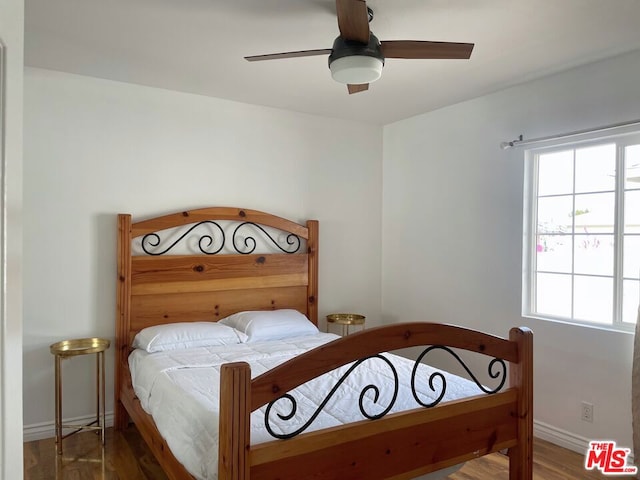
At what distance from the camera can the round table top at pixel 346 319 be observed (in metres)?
4.04

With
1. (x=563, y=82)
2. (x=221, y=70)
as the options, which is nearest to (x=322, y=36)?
(x=221, y=70)

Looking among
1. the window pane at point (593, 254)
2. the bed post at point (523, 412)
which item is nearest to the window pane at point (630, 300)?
the window pane at point (593, 254)

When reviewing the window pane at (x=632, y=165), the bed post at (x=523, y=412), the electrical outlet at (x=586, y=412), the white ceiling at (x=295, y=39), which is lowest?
the electrical outlet at (x=586, y=412)

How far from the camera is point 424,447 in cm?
190

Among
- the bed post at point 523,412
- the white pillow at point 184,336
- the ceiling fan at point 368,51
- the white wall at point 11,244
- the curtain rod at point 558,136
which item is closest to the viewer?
the white wall at point 11,244

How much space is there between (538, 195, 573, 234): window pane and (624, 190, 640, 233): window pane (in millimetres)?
352

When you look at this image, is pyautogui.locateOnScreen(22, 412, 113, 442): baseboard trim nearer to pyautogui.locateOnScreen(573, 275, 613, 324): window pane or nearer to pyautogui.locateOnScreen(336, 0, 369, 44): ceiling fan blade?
pyautogui.locateOnScreen(336, 0, 369, 44): ceiling fan blade

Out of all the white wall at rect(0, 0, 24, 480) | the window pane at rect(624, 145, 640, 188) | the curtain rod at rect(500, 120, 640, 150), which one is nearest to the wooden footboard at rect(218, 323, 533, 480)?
the white wall at rect(0, 0, 24, 480)

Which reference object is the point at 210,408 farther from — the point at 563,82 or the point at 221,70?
the point at 563,82

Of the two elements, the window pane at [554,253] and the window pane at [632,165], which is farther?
the window pane at [554,253]

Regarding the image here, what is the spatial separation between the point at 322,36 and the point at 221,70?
87 cm

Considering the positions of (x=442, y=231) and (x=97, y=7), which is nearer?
→ (x=97, y=7)

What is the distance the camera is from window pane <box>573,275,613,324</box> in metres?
2.88

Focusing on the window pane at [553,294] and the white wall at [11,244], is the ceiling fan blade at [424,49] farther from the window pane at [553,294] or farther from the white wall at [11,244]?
the window pane at [553,294]
